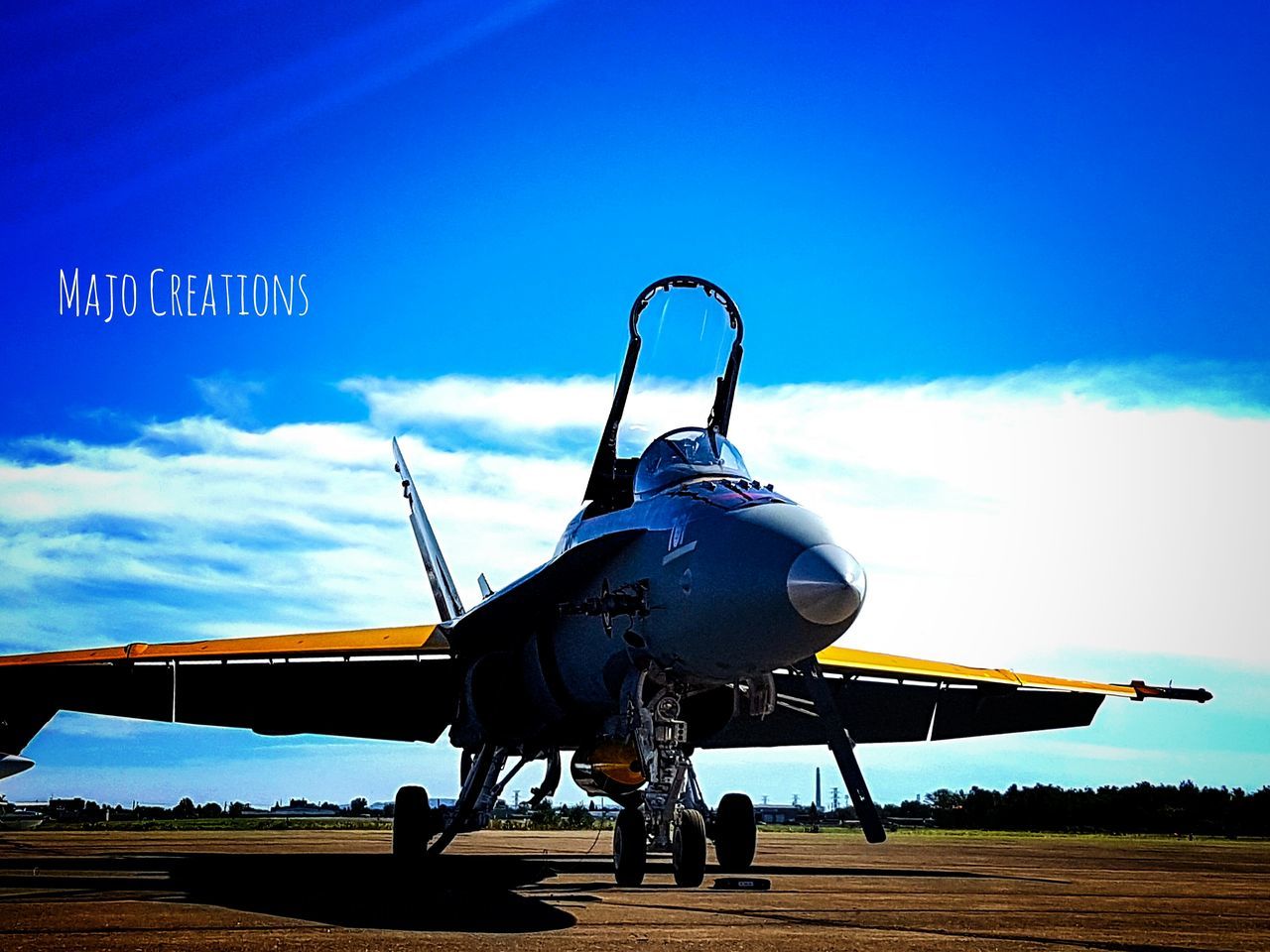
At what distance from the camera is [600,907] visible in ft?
28.1

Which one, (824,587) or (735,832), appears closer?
(824,587)

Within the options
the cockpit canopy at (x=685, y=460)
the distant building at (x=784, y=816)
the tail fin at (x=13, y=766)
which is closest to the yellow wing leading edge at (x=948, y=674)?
the cockpit canopy at (x=685, y=460)

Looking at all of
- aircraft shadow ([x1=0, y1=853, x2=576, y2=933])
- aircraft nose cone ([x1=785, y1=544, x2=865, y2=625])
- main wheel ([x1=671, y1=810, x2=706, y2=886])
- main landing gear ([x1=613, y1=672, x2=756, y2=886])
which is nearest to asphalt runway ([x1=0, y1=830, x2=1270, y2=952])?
aircraft shadow ([x1=0, y1=853, x2=576, y2=933])

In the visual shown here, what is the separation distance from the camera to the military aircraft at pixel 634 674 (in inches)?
348

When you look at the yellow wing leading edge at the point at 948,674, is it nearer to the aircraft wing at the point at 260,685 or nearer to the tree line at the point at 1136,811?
the aircraft wing at the point at 260,685

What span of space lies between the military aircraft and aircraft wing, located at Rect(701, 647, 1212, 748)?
1.5 inches

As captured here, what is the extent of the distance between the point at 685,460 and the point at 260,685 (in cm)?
881

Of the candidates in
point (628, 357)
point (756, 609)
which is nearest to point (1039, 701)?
point (628, 357)

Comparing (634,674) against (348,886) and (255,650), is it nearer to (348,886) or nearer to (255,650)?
(348,886)

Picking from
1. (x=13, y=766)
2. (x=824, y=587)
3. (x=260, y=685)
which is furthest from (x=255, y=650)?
(x=13, y=766)

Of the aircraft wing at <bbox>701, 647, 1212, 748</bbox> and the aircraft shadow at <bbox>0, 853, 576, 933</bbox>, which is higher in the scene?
the aircraft wing at <bbox>701, 647, 1212, 748</bbox>

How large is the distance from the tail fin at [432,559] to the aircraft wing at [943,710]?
14.1 ft

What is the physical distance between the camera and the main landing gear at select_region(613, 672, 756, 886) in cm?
968

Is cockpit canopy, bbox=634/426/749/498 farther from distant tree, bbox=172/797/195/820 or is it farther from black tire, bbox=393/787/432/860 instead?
distant tree, bbox=172/797/195/820
